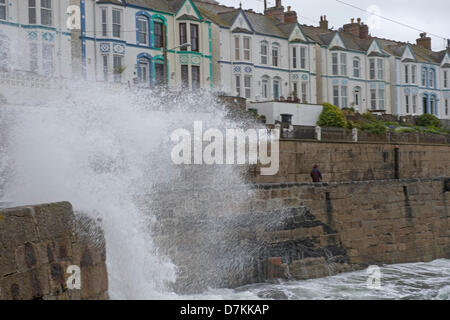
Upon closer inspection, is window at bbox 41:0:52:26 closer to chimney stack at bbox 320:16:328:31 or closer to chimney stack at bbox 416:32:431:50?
chimney stack at bbox 320:16:328:31

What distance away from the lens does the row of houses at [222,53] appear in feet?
79.1

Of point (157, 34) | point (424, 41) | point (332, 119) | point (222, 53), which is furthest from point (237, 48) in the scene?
point (424, 41)

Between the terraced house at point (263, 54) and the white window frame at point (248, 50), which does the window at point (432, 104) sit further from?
the white window frame at point (248, 50)

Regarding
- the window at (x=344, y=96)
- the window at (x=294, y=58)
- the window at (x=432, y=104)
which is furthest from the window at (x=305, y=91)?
the window at (x=432, y=104)

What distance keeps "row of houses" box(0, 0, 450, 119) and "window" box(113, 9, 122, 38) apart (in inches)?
1.8

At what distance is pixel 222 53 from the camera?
3338 cm

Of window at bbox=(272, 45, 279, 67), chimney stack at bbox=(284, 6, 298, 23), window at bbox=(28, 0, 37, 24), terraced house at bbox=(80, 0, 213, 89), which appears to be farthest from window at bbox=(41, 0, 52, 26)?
chimney stack at bbox=(284, 6, 298, 23)

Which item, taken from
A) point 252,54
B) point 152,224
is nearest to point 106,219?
point 152,224

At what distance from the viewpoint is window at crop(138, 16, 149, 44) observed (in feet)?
95.1

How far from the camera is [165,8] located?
30.6 meters

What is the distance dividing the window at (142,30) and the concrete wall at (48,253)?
2178 centimetres

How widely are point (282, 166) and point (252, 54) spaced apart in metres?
13.7
